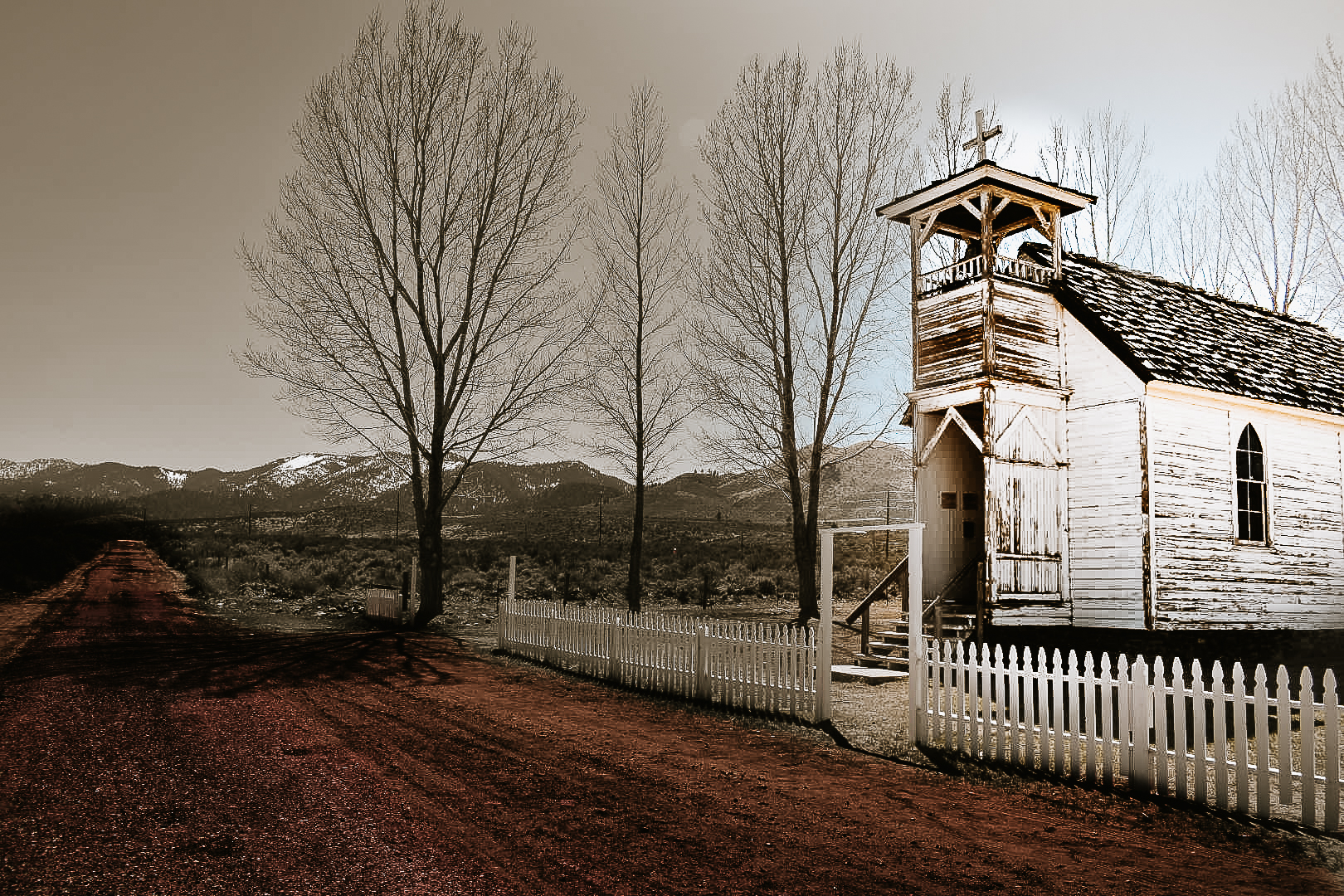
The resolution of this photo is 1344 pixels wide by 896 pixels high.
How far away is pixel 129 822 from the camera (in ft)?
19.6

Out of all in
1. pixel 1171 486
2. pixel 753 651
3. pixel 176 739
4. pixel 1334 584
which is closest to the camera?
pixel 176 739

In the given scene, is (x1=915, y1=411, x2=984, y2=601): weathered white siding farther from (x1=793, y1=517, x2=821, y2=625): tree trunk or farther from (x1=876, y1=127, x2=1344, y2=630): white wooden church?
(x1=793, y1=517, x2=821, y2=625): tree trunk

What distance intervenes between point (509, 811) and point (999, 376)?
11.8m

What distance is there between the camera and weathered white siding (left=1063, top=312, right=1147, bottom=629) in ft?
47.3

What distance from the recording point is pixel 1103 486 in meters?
15.0

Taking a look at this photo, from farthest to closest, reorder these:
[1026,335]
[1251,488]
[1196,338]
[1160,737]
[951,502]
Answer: [951,502] < [1196,338] < [1251,488] < [1026,335] < [1160,737]

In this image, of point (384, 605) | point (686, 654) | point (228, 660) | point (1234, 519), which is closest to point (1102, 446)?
point (1234, 519)

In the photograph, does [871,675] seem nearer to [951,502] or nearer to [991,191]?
[951,502]

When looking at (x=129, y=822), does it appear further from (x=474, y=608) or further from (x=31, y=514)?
(x=31, y=514)

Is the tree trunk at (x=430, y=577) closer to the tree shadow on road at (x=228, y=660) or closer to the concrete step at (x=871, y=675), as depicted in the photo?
the tree shadow on road at (x=228, y=660)

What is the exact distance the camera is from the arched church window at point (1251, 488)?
15734 millimetres

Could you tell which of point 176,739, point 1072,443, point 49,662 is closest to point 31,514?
point 49,662

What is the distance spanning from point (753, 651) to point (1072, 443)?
25.9 ft

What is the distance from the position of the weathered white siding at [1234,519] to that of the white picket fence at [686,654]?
7.10 meters
